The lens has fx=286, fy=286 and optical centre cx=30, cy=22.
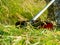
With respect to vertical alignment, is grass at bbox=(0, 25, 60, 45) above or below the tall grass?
above

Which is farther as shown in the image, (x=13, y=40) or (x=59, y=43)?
(x=59, y=43)

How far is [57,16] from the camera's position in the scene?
466 cm

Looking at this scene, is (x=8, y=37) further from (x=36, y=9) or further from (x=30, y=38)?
(x=36, y=9)

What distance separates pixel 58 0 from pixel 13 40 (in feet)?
9.50

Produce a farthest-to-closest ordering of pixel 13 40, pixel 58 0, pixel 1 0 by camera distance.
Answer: pixel 58 0
pixel 1 0
pixel 13 40

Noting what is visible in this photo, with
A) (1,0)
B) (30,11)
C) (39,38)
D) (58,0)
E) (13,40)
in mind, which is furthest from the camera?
(58,0)

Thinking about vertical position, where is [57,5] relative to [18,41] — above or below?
below

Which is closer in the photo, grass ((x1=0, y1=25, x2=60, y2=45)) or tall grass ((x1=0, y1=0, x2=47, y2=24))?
grass ((x1=0, y1=25, x2=60, y2=45))

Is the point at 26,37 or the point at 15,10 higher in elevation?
the point at 26,37

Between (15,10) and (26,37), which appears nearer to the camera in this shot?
(26,37)

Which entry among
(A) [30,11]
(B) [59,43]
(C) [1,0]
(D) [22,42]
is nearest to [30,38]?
(D) [22,42]

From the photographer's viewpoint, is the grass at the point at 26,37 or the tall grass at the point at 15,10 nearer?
the grass at the point at 26,37

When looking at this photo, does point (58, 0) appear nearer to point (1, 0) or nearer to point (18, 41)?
point (1, 0)

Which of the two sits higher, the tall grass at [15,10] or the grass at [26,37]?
the grass at [26,37]
